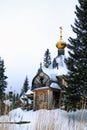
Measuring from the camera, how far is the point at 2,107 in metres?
5.25

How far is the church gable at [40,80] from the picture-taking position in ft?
98.2

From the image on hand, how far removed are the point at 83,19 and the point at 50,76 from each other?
1048 centimetres

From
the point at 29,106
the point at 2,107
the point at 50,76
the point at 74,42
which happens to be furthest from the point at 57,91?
the point at 2,107

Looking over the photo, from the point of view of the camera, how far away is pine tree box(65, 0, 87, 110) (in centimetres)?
1898

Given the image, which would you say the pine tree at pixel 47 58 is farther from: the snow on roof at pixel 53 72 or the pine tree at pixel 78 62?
the pine tree at pixel 78 62

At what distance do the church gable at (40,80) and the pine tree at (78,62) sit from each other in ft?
31.1

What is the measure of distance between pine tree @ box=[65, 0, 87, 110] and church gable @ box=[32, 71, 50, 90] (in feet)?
31.1

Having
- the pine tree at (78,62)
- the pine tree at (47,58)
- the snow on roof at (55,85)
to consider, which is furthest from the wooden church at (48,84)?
the pine tree at (47,58)

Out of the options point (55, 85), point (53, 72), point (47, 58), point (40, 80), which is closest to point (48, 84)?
point (55, 85)

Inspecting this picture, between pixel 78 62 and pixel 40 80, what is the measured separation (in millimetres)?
11219

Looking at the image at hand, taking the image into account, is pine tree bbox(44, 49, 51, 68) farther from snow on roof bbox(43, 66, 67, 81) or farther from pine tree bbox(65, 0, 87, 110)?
pine tree bbox(65, 0, 87, 110)

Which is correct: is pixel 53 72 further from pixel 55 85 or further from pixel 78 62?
pixel 78 62

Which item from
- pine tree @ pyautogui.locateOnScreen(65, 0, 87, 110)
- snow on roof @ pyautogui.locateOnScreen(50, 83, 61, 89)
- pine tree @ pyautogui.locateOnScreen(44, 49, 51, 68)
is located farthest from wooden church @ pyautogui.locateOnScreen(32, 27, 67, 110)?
pine tree @ pyautogui.locateOnScreen(44, 49, 51, 68)

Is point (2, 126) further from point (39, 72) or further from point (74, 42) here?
point (39, 72)
